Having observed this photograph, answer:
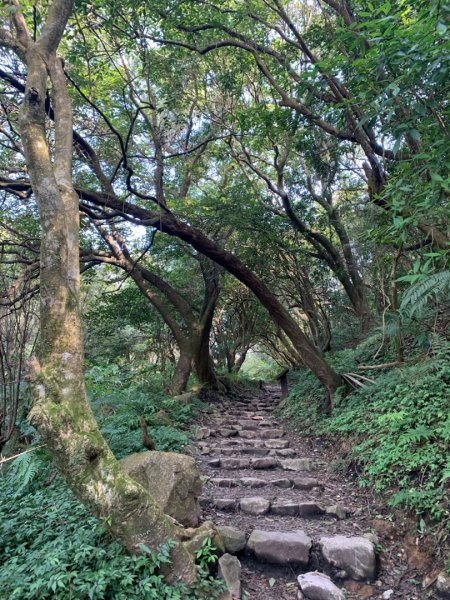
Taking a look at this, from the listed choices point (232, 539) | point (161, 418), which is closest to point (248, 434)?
point (161, 418)

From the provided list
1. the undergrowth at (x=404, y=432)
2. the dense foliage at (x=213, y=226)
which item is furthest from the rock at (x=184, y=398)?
the undergrowth at (x=404, y=432)

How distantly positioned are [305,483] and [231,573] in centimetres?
195

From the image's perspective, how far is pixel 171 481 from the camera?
3.55 meters

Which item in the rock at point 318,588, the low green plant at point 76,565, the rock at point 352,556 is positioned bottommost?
the rock at point 318,588

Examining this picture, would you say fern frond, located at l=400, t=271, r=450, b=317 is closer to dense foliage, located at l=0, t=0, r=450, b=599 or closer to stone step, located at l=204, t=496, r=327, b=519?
dense foliage, located at l=0, t=0, r=450, b=599

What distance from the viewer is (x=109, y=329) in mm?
11852

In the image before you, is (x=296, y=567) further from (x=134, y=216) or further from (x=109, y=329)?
(x=109, y=329)

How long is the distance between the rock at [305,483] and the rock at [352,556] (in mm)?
1321

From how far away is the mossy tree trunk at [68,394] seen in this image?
2500mm

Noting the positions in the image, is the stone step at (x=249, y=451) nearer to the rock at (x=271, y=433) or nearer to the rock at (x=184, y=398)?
the rock at (x=271, y=433)

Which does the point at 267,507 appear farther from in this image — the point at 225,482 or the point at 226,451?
the point at 226,451

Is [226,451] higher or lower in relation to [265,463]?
higher

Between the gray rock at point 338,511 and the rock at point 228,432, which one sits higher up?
the rock at point 228,432

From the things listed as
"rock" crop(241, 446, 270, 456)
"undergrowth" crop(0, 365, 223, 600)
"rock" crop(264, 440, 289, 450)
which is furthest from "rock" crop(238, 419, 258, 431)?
"undergrowth" crop(0, 365, 223, 600)
